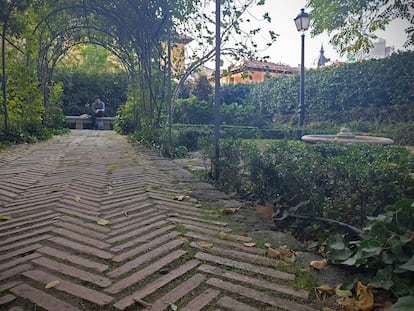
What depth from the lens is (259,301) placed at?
3.84 feet

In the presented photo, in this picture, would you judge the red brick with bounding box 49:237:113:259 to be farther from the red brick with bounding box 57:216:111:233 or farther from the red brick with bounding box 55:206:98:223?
the red brick with bounding box 55:206:98:223

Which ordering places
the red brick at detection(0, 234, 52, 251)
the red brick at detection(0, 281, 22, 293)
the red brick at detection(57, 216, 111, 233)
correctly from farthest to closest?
the red brick at detection(57, 216, 111, 233)
the red brick at detection(0, 234, 52, 251)
the red brick at detection(0, 281, 22, 293)

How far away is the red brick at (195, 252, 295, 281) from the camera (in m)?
1.36

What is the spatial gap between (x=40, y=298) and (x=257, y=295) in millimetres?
787

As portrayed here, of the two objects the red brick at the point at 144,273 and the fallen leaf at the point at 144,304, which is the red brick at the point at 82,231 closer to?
the red brick at the point at 144,273

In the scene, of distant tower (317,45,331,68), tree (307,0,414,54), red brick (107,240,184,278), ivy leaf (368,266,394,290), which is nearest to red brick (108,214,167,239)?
red brick (107,240,184,278)

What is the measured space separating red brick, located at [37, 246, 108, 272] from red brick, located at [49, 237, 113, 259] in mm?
56

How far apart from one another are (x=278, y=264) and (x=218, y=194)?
1.32 metres

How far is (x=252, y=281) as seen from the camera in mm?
1307

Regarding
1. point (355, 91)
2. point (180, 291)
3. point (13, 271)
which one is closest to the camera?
point (180, 291)

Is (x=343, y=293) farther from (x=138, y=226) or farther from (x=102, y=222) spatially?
(x=102, y=222)

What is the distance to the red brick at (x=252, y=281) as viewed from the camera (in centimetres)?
123

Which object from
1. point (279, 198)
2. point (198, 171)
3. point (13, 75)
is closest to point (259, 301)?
point (279, 198)

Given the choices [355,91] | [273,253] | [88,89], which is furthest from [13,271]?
[88,89]
